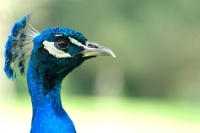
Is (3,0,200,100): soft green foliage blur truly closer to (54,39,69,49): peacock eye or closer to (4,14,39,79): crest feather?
(4,14,39,79): crest feather

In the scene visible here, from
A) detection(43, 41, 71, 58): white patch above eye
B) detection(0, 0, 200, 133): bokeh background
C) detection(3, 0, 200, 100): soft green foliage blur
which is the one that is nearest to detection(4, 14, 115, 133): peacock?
detection(43, 41, 71, 58): white patch above eye

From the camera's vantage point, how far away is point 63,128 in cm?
173

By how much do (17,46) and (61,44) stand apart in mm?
207

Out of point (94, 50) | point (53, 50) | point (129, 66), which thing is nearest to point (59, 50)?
point (53, 50)

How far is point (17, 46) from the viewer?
1.91 m

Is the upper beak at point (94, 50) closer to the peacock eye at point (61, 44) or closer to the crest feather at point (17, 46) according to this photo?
the peacock eye at point (61, 44)

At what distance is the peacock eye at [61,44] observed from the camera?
71.2 inches

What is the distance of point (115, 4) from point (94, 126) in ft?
18.6

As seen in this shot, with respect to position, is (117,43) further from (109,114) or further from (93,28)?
(109,114)

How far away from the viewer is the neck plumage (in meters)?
1.73

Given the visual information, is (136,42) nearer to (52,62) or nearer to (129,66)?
(129,66)

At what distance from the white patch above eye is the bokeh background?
6551mm

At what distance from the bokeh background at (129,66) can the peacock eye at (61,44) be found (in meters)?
6.56

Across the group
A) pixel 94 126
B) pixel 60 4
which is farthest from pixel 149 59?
pixel 94 126
